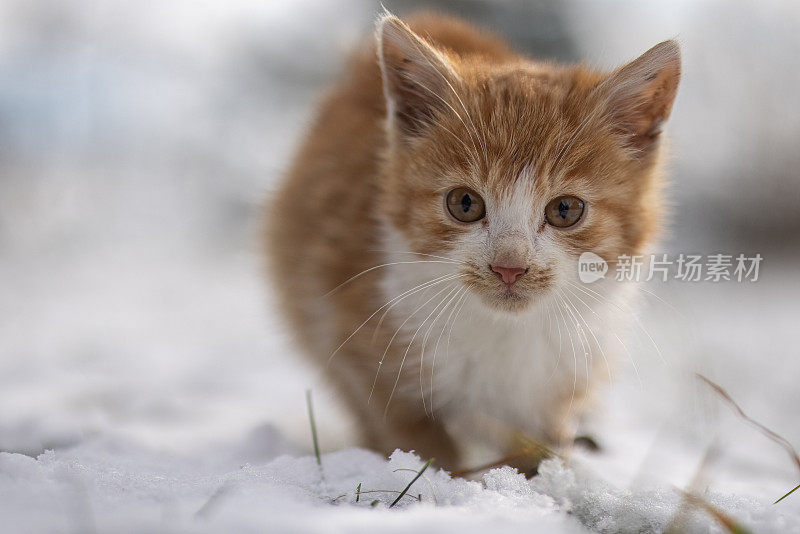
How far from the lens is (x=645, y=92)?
127 cm

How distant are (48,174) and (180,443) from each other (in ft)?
6.76

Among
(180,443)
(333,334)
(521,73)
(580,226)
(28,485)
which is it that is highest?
(521,73)

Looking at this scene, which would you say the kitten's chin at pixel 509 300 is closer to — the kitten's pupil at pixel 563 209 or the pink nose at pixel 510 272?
the pink nose at pixel 510 272

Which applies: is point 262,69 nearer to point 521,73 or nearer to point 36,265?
point 36,265

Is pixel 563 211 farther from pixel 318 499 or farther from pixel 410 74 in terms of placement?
pixel 318 499

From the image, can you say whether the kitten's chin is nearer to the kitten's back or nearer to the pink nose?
the pink nose

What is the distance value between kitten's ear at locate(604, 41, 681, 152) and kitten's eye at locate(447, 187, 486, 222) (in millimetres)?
325

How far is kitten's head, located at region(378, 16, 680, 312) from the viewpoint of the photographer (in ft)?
3.84

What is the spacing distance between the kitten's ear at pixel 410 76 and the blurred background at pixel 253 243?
12cm

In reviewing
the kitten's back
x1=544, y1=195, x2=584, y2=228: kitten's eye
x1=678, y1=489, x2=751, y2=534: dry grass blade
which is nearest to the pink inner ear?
the kitten's back

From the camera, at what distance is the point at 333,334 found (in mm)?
1538

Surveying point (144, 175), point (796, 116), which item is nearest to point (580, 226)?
point (796, 116)

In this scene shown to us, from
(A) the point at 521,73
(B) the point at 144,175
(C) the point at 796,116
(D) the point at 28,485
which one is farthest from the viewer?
(B) the point at 144,175

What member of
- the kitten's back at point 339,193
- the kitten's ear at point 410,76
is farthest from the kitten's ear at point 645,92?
the kitten's back at point 339,193
